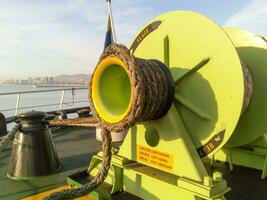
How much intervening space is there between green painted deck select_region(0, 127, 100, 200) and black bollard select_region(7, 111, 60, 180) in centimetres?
12

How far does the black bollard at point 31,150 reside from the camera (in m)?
4.12

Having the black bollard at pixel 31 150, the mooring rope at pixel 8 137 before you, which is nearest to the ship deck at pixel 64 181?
the black bollard at pixel 31 150

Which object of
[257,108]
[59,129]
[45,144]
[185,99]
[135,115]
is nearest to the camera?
[135,115]

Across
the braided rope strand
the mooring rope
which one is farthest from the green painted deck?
the braided rope strand

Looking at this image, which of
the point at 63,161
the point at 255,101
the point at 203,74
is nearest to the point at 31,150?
the point at 63,161

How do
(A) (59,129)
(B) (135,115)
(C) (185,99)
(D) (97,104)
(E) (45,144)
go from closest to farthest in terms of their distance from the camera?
(B) (135,115), (D) (97,104), (C) (185,99), (E) (45,144), (A) (59,129)

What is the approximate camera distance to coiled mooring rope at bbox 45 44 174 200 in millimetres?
2273

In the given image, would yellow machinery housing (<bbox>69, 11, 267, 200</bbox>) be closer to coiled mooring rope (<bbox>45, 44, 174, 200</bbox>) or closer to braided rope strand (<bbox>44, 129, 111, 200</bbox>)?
coiled mooring rope (<bbox>45, 44, 174, 200</bbox>)

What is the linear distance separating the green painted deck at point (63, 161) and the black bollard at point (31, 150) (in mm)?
118

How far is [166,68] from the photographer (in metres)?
2.76

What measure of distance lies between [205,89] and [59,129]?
18.7 feet

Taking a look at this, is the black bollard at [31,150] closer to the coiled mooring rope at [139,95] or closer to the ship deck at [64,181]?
the ship deck at [64,181]

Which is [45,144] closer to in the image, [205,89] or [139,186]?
[139,186]

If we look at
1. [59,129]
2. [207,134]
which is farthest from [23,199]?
[59,129]
